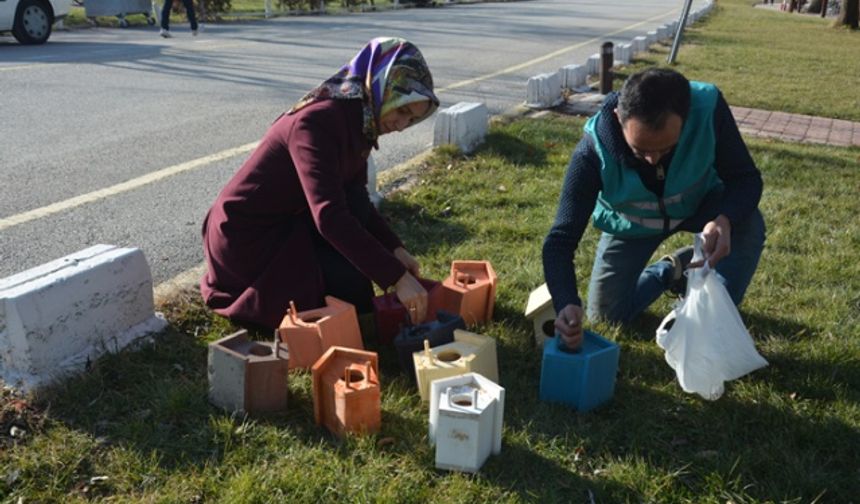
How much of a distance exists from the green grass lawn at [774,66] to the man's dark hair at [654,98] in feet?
23.2

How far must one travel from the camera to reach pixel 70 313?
9.07 feet

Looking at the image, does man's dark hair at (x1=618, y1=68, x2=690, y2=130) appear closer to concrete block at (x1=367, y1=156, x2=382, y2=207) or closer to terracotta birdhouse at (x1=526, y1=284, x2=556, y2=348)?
terracotta birdhouse at (x1=526, y1=284, x2=556, y2=348)

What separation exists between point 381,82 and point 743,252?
1608 mm

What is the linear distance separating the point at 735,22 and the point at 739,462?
2455 centimetres

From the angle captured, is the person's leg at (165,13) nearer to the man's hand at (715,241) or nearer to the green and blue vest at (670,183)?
the green and blue vest at (670,183)

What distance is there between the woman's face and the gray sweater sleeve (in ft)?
1.93

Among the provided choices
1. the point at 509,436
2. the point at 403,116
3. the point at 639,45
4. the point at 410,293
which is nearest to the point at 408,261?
the point at 410,293

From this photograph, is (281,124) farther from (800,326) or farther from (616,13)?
(616,13)

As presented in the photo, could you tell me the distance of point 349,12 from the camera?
22281 millimetres

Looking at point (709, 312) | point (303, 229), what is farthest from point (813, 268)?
point (303, 229)

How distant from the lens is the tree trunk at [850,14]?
24359 millimetres

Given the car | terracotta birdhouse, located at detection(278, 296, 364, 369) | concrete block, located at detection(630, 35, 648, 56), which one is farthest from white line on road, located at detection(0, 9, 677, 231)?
concrete block, located at detection(630, 35, 648, 56)

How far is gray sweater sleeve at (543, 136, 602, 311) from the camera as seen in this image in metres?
2.81

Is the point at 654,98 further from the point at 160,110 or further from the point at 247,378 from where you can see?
the point at 160,110
